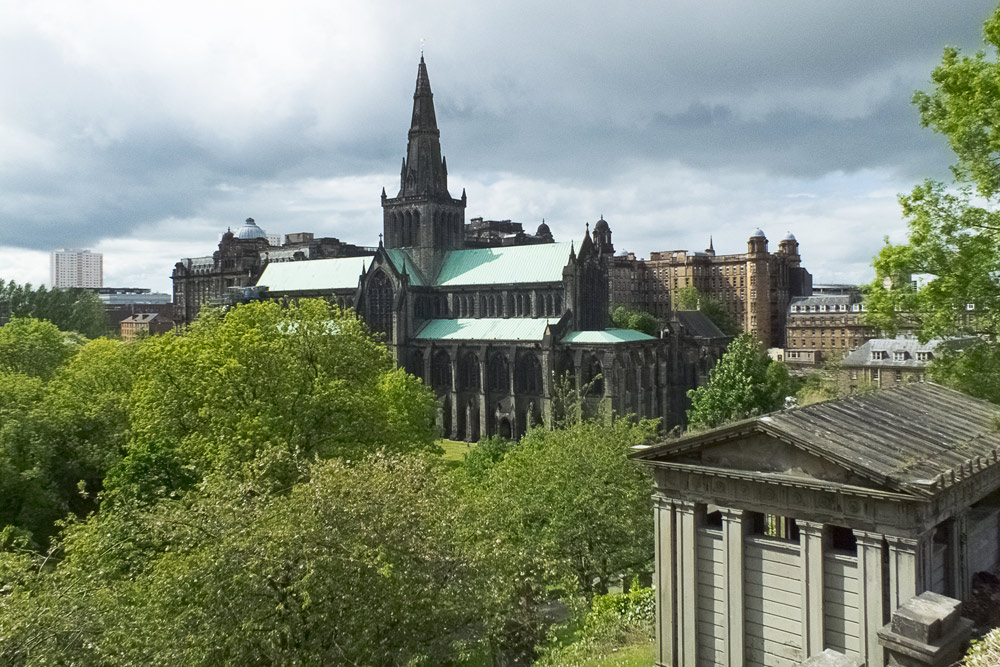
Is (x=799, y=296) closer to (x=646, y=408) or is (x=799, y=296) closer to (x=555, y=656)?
(x=646, y=408)

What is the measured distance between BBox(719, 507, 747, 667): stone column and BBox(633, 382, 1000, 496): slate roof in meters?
1.66

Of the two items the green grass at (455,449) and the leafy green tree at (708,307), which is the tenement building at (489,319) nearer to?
the green grass at (455,449)

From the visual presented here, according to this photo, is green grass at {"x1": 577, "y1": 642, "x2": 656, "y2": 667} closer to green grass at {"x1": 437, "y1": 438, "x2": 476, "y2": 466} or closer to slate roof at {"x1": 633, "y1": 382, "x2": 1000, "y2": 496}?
slate roof at {"x1": 633, "y1": 382, "x2": 1000, "y2": 496}

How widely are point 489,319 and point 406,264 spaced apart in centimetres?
1147

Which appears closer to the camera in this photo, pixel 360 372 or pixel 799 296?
pixel 360 372

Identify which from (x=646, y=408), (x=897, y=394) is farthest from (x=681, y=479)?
(x=646, y=408)

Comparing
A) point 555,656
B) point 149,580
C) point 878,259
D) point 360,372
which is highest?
point 878,259

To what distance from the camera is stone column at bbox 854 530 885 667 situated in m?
13.5

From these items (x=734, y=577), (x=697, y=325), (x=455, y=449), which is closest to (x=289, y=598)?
(x=734, y=577)

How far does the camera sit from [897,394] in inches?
739

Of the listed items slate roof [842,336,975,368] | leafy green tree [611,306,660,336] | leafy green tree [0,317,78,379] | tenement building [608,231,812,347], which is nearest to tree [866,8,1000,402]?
leafy green tree [0,317,78,379]

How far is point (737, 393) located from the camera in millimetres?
49094

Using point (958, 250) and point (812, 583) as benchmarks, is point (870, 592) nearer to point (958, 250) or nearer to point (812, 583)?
point (812, 583)

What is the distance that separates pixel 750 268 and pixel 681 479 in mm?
120238
